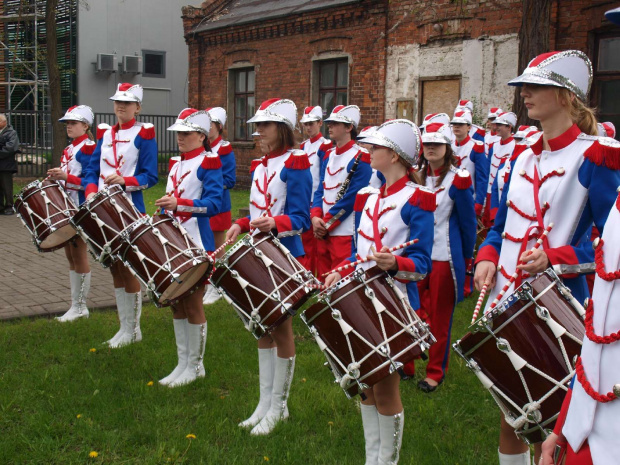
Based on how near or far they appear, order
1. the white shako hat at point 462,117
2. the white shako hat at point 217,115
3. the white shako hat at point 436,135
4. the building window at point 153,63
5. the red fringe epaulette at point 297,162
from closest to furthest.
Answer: the red fringe epaulette at point 297,162, the white shako hat at point 436,135, the white shako hat at point 217,115, the white shako hat at point 462,117, the building window at point 153,63

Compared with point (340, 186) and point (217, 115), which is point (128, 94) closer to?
point (340, 186)

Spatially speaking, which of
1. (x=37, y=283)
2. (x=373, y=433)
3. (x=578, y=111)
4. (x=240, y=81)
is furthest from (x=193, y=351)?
(x=240, y=81)

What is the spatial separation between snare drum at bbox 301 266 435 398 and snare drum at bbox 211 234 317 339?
25.9 inches

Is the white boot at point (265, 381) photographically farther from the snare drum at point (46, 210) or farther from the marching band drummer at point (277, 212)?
the snare drum at point (46, 210)

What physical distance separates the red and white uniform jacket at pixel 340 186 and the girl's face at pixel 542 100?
144 inches

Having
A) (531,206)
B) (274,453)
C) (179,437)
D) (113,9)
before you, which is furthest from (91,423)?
(113,9)

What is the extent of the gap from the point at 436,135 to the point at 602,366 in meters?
3.73

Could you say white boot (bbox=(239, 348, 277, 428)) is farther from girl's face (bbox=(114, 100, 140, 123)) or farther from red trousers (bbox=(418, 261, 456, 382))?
girl's face (bbox=(114, 100, 140, 123))

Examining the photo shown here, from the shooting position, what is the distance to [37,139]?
68.4ft

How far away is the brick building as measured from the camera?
12.3m

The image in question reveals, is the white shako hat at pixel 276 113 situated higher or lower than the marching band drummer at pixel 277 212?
higher

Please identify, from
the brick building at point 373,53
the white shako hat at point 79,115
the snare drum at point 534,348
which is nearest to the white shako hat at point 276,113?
the snare drum at point 534,348

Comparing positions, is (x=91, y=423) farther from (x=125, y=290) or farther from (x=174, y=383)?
(x=125, y=290)

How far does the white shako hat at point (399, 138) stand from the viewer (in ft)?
12.3
